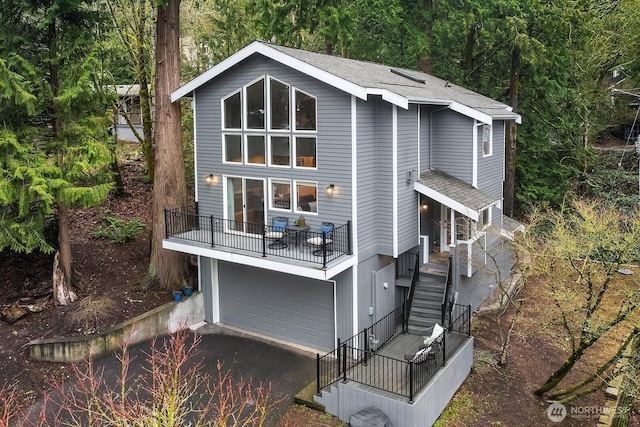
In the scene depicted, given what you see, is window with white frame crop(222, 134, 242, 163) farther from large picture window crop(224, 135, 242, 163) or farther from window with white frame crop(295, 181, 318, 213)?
window with white frame crop(295, 181, 318, 213)

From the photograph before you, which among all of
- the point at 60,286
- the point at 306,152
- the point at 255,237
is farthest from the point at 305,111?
the point at 60,286

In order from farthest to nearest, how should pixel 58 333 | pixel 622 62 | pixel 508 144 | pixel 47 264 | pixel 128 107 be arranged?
pixel 622 62
pixel 128 107
pixel 508 144
pixel 47 264
pixel 58 333

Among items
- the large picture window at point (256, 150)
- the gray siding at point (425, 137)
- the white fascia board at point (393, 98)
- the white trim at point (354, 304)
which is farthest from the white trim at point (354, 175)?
the gray siding at point (425, 137)

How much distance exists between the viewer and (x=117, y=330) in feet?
42.3

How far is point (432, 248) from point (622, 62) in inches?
803

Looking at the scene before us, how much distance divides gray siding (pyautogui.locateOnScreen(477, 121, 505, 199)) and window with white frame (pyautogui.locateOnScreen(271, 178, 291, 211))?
6.04 metres

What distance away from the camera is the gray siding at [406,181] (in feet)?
43.4

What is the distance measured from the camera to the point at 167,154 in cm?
1520

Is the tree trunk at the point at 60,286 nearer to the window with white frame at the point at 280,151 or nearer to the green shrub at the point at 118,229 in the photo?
the green shrub at the point at 118,229

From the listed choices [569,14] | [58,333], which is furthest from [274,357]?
[569,14]

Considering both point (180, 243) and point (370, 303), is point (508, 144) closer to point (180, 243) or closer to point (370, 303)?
point (370, 303)

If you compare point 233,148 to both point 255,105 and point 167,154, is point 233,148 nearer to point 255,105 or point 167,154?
point 255,105

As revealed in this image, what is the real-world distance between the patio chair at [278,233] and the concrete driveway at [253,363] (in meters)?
2.90

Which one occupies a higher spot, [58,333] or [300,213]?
[300,213]
